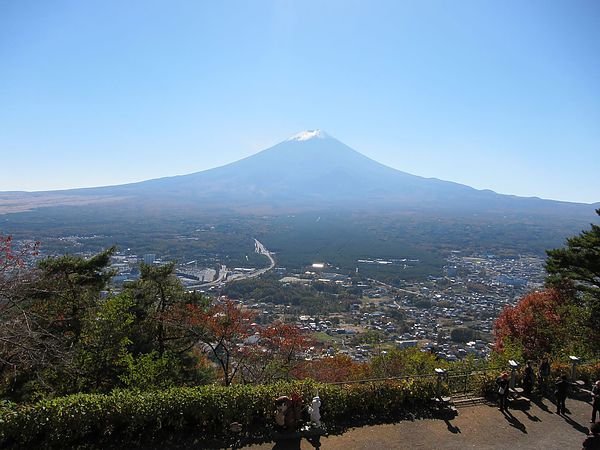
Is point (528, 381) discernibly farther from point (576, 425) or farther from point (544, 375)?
point (576, 425)

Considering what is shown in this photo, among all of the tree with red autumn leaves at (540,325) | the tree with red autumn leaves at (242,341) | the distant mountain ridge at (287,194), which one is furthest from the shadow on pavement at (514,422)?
the distant mountain ridge at (287,194)

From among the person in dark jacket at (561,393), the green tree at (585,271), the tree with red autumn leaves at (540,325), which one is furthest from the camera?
the tree with red autumn leaves at (540,325)

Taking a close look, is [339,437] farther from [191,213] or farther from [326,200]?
[326,200]

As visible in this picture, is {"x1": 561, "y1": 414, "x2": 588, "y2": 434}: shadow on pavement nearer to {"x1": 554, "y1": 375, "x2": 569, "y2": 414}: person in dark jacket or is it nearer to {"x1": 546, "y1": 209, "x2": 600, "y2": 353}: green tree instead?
{"x1": 554, "y1": 375, "x2": 569, "y2": 414}: person in dark jacket

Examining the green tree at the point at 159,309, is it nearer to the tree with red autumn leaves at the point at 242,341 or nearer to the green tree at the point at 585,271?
the tree with red autumn leaves at the point at 242,341

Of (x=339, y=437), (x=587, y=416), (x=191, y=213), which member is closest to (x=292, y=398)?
(x=339, y=437)

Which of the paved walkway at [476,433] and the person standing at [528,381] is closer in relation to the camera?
the paved walkway at [476,433]

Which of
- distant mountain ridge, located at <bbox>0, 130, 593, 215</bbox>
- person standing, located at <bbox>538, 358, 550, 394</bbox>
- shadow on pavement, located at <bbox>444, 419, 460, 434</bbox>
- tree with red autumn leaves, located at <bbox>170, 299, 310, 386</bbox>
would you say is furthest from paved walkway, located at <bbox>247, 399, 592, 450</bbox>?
distant mountain ridge, located at <bbox>0, 130, 593, 215</bbox>
